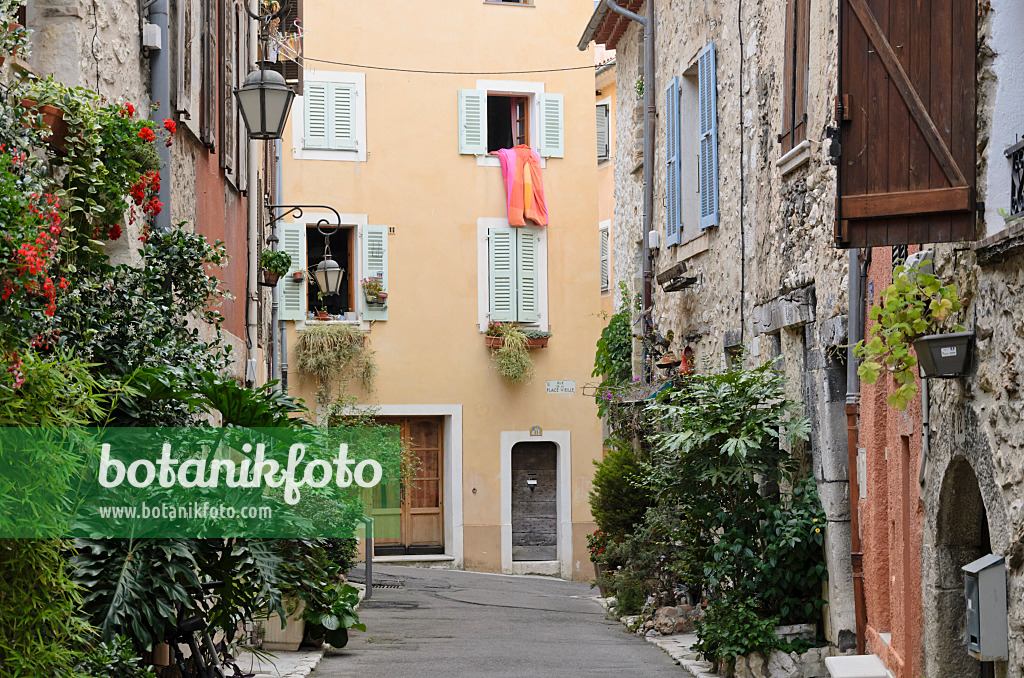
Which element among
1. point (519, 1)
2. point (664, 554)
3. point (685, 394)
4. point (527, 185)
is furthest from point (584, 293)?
point (685, 394)

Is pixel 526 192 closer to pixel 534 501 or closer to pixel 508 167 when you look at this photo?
pixel 508 167

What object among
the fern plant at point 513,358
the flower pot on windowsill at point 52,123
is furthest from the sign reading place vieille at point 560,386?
the flower pot on windowsill at point 52,123

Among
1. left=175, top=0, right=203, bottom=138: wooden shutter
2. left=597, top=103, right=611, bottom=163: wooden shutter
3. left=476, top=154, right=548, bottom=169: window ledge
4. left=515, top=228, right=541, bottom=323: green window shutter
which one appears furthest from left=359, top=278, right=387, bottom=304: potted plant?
left=175, top=0, right=203, bottom=138: wooden shutter

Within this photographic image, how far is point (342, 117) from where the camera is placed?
58.2 feet

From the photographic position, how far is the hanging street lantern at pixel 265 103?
7.73 meters

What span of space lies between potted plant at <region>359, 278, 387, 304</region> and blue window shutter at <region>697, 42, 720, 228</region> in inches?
304

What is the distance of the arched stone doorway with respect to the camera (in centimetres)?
505

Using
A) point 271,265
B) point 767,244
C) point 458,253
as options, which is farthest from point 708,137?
point 458,253

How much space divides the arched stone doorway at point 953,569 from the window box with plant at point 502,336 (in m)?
12.9

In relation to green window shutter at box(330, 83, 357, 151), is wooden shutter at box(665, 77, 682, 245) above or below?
below

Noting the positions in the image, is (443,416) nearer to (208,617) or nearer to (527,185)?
(527,185)

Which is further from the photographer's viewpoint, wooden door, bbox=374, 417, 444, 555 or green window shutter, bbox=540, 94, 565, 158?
green window shutter, bbox=540, 94, 565, 158

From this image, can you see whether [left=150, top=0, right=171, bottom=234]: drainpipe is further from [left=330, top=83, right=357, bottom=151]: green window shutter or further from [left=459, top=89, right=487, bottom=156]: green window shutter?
[left=459, top=89, right=487, bottom=156]: green window shutter

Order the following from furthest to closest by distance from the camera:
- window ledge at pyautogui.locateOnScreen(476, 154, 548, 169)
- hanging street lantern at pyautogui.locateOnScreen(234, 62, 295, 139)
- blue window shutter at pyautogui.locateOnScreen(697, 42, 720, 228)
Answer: window ledge at pyautogui.locateOnScreen(476, 154, 548, 169) → blue window shutter at pyautogui.locateOnScreen(697, 42, 720, 228) → hanging street lantern at pyautogui.locateOnScreen(234, 62, 295, 139)
